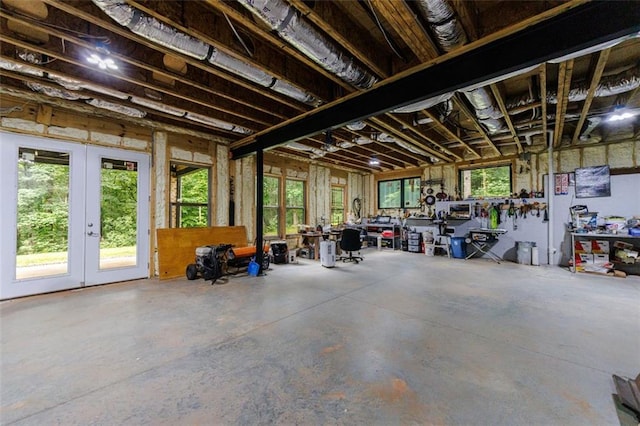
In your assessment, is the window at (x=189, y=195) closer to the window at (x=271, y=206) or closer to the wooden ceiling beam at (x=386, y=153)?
the window at (x=271, y=206)

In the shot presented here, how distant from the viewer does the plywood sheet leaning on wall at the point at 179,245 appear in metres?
4.88

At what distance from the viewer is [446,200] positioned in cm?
822

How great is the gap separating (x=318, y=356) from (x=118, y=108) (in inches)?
183

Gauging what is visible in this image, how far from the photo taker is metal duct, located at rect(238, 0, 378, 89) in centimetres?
198

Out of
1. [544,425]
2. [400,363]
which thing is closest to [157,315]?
[400,363]

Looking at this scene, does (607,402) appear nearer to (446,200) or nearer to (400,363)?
(400,363)

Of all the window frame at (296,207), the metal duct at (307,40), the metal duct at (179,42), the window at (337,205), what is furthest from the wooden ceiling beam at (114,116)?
the window at (337,205)

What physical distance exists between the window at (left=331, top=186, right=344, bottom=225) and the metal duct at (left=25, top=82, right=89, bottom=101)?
6.99 metres

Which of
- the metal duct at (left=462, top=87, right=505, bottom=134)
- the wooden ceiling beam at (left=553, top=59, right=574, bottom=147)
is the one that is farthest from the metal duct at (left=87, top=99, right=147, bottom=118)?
the wooden ceiling beam at (left=553, top=59, right=574, bottom=147)

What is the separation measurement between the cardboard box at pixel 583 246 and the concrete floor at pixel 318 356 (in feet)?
5.91

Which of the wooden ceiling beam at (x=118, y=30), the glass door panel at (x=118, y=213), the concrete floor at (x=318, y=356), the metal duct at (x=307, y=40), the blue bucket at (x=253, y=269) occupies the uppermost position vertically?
the wooden ceiling beam at (x=118, y=30)

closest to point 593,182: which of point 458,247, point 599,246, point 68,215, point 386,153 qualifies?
point 599,246

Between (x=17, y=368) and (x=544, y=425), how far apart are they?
3.82m

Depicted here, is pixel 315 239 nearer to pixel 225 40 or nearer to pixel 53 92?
pixel 225 40
